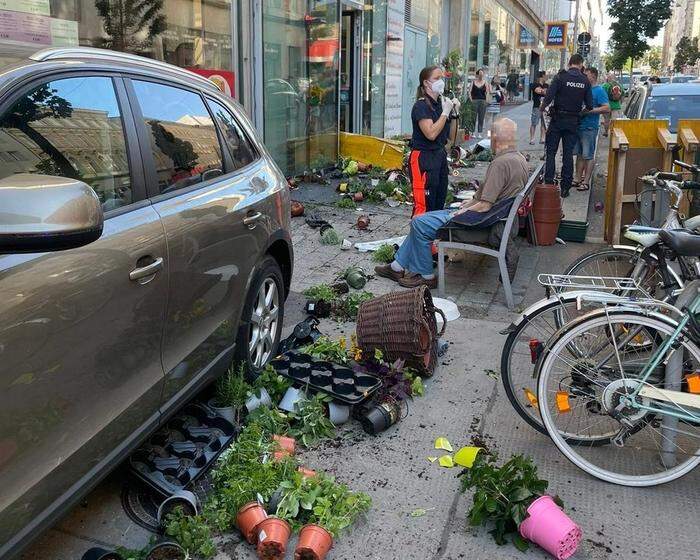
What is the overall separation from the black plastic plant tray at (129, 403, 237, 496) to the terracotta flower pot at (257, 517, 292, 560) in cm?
49

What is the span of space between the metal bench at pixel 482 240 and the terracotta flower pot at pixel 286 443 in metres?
2.83

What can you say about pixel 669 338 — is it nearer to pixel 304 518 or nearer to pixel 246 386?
pixel 304 518

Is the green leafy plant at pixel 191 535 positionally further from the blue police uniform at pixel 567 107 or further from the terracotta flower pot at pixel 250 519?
the blue police uniform at pixel 567 107

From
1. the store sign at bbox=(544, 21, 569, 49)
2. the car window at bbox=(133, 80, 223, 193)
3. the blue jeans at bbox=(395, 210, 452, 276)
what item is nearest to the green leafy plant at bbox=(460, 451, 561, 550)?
the car window at bbox=(133, 80, 223, 193)

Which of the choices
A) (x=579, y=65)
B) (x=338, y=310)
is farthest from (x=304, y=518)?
(x=579, y=65)

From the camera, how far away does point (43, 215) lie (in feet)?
6.24

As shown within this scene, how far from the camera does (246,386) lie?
370 centimetres

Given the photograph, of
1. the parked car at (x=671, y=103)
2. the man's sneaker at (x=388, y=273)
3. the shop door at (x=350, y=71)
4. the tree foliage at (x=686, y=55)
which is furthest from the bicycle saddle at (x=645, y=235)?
the tree foliage at (x=686, y=55)

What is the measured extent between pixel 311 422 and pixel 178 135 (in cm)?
155

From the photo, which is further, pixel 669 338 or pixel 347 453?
pixel 347 453

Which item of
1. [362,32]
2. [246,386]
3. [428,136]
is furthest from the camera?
[362,32]

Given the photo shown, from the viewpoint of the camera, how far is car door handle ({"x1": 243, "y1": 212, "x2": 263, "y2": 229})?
3.65 m

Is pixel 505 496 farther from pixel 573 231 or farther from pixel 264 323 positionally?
pixel 573 231

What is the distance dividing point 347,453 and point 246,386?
25.5 inches
